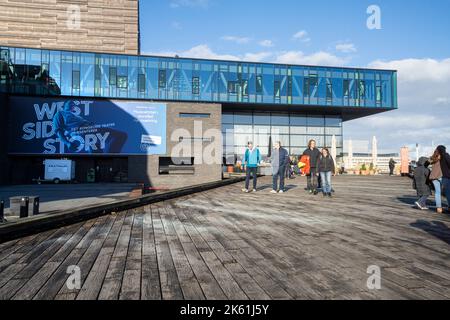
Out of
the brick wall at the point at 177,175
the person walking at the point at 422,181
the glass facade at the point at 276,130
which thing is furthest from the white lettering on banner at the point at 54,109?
the person walking at the point at 422,181

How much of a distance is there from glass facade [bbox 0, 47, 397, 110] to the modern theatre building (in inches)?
4.8

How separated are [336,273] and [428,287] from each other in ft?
2.42

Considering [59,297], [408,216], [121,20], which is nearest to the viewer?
[59,297]

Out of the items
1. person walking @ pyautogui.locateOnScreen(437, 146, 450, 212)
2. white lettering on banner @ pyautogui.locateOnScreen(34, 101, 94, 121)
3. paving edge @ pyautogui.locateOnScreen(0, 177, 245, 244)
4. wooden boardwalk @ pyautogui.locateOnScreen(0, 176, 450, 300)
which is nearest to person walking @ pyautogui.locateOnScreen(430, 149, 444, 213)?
person walking @ pyautogui.locateOnScreen(437, 146, 450, 212)

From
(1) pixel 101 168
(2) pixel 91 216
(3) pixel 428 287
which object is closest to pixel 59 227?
(2) pixel 91 216

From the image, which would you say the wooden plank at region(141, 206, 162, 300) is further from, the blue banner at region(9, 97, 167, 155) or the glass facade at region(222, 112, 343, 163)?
the glass facade at region(222, 112, 343, 163)

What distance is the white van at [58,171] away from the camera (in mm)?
27875

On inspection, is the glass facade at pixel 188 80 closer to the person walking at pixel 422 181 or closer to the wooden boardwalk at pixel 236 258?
the person walking at pixel 422 181

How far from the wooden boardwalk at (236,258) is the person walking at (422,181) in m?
1.19

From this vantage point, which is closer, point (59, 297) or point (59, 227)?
point (59, 297)

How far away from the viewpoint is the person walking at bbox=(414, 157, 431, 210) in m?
6.82

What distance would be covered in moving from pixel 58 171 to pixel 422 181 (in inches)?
1195

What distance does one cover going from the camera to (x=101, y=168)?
31188mm

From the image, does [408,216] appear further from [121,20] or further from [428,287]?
[121,20]
